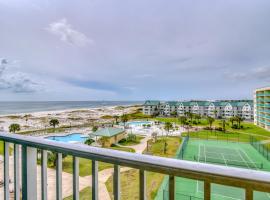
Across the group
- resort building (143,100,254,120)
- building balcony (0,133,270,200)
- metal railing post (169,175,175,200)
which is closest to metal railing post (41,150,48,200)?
building balcony (0,133,270,200)

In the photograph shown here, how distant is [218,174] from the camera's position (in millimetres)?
722

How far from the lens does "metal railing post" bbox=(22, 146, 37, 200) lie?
1382 mm

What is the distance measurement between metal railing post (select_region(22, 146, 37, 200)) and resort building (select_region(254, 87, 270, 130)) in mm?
33385

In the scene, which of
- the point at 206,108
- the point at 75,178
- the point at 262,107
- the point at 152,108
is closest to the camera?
the point at 75,178

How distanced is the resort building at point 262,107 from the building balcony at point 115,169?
3332 centimetres

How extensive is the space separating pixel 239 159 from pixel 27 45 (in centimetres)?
1545

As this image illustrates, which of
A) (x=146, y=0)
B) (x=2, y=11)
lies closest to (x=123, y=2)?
(x=146, y=0)

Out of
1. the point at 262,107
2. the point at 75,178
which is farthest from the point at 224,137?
the point at 75,178

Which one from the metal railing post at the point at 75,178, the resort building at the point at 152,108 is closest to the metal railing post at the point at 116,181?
the metal railing post at the point at 75,178

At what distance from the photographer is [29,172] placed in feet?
4.59

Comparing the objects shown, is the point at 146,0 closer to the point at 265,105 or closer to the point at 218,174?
the point at 218,174

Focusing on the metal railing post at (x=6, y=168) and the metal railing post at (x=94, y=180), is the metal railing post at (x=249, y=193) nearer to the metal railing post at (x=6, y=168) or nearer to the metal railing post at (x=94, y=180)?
the metal railing post at (x=94, y=180)

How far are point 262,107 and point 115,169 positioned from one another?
35.6 metres

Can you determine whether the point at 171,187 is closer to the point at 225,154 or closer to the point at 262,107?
the point at 225,154
